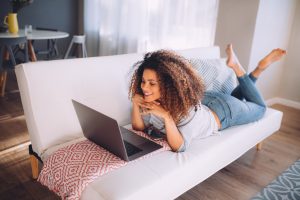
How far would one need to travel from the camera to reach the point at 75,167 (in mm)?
1307

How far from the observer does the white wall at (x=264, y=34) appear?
297 centimetres

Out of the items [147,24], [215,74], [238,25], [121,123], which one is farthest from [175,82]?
[147,24]

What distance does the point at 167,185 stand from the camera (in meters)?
1.34

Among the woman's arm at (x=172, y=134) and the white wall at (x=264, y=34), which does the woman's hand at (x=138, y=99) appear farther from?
the white wall at (x=264, y=34)

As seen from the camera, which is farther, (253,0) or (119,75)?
(253,0)

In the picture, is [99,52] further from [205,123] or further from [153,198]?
[153,198]

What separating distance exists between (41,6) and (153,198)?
165 inches

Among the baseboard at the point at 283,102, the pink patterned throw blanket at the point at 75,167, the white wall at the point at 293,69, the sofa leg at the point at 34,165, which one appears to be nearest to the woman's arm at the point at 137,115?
the pink patterned throw blanket at the point at 75,167

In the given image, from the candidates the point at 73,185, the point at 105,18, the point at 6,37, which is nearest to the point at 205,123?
the point at 73,185

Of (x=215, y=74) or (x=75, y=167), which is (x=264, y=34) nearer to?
(x=215, y=74)

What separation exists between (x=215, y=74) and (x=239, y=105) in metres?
0.32

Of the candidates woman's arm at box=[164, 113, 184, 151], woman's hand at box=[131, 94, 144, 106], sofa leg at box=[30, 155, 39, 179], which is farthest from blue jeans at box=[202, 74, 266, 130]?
sofa leg at box=[30, 155, 39, 179]

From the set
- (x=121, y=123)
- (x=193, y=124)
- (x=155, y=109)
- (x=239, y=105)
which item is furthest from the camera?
(x=239, y=105)

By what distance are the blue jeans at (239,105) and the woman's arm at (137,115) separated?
1.67 feet
